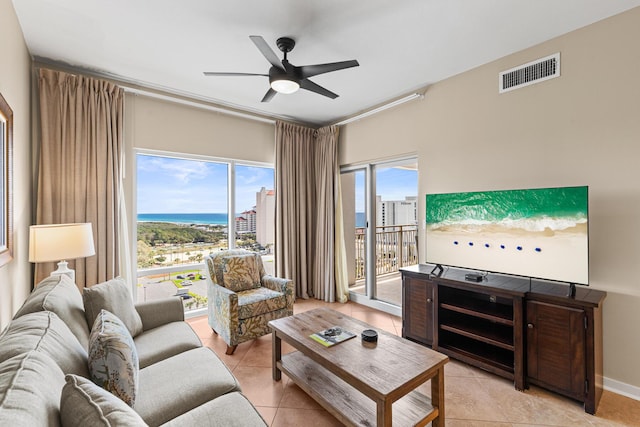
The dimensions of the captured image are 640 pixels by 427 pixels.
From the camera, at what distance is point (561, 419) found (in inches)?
73.5

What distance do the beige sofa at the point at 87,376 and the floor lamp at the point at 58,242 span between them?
1.35 ft

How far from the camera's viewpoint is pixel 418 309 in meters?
2.84

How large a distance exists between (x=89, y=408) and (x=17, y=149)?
2284 millimetres

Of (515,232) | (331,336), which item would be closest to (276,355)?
(331,336)

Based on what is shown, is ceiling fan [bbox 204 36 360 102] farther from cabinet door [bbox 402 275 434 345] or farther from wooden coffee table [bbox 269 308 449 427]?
cabinet door [bbox 402 275 434 345]

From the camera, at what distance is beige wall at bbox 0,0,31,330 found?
1825mm

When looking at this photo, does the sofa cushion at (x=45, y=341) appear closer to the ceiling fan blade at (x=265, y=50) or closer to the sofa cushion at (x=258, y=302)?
the sofa cushion at (x=258, y=302)

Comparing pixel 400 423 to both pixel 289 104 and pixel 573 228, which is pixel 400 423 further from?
pixel 289 104

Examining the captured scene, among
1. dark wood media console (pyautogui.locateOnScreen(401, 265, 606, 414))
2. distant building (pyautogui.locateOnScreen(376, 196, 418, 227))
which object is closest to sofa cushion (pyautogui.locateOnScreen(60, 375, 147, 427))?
dark wood media console (pyautogui.locateOnScreen(401, 265, 606, 414))

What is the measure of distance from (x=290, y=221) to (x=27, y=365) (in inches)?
137

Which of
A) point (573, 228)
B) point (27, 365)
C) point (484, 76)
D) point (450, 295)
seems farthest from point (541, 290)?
point (27, 365)

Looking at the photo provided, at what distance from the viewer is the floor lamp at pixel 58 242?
6.77 ft

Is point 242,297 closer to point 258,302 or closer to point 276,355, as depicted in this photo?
point 258,302

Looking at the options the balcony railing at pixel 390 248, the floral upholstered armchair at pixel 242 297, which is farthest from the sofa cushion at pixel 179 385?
the balcony railing at pixel 390 248
